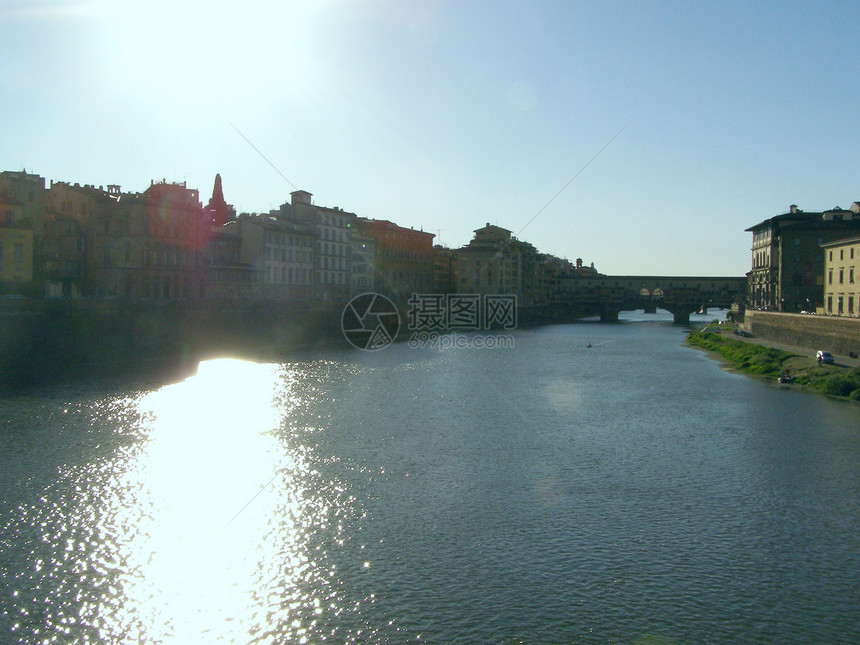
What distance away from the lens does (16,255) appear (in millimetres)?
53781

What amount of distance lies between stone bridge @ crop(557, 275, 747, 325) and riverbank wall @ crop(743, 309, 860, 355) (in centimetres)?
5381

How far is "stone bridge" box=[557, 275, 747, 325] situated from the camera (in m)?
126

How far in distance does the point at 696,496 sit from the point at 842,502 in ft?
11.7

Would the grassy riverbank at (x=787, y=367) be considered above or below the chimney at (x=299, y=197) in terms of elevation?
below

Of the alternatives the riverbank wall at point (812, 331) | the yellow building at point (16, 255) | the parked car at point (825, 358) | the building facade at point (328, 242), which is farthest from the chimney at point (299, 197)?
the parked car at point (825, 358)

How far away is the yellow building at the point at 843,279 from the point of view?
56.3 metres

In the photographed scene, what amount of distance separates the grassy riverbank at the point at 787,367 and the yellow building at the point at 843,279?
676cm

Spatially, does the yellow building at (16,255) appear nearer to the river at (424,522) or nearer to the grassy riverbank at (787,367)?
the river at (424,522)

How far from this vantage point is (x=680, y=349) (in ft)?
228

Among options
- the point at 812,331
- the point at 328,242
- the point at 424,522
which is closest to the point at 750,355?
the point at 812,331

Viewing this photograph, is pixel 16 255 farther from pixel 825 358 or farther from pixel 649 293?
pixel 649 293

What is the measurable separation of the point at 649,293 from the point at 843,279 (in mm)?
110665

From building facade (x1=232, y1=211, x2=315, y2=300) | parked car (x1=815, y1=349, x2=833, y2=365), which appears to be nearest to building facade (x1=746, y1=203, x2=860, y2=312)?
parked car (x1=815, y1=349, x2=833, y2=365)

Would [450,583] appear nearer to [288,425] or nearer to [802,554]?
[802,554]
